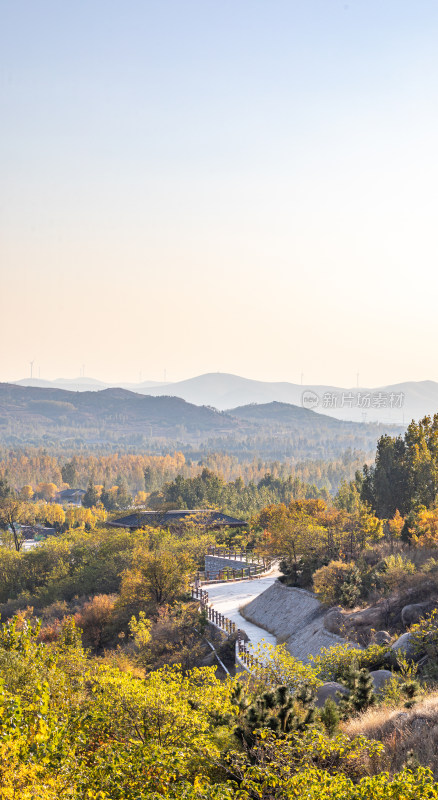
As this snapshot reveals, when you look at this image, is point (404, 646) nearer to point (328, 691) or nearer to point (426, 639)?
point (426, 639)

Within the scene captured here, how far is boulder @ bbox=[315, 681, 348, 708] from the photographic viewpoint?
1753 centimetres

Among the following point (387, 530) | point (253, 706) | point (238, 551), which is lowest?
point (238, 551)

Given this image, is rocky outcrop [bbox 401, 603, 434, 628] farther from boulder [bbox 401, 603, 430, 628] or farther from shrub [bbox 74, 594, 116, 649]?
shrub [bbox 74, 594, 116, 649]

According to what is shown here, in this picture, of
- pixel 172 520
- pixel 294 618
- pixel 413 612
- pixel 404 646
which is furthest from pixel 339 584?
pixel 172 520

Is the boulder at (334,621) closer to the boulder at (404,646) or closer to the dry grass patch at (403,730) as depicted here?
the boulder at (404,646)

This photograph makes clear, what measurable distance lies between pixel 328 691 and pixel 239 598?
79.2 feet

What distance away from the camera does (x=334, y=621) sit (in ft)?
Answer: 91.1

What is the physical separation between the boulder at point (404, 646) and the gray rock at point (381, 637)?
1164 mm

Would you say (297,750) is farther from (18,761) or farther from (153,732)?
(18,761)

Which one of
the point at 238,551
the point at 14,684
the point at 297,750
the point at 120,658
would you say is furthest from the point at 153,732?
the point at 238,551

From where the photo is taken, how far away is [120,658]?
29.7 m

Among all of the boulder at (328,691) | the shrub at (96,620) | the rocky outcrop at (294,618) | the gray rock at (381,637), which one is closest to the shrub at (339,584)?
the rocky outcrop at (294,618)

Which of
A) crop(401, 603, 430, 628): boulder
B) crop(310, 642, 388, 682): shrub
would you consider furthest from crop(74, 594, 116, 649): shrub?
crop(310, 642, 388, 682): shrub

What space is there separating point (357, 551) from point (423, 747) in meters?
24.6
